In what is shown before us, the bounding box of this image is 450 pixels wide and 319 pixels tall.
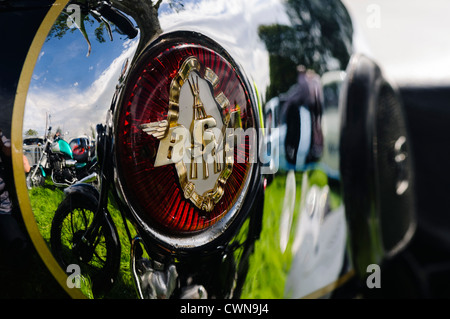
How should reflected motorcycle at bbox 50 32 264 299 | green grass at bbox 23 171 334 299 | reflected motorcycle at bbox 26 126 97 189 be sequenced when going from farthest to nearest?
reflected motorcycle at bbox 26 126 97 189 → reflected motorcycle at bbox 50 32 264 299 → green grass at bbox 23 171 334 299

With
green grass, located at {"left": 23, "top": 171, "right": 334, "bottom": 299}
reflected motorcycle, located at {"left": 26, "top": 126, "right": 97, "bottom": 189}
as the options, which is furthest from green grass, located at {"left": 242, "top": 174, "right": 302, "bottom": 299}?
reflected motorcycle, located at {"left": 26, "top": 126, "right": 97, "bottom": 189}

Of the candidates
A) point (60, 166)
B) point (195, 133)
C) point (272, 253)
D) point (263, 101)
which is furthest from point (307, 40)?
point (60, 166)

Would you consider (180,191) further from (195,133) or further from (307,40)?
(307,40)

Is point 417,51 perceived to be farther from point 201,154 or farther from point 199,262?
point 199,262

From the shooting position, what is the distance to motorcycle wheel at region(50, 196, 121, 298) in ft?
4.83

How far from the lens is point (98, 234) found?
1.48 metres

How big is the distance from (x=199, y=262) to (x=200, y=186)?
0.65 ft

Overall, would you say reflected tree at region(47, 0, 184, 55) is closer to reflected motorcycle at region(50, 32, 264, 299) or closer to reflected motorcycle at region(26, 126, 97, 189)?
reflected motorcycle at region(50, 32, 264, 299)

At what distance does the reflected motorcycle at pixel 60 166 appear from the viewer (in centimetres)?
145

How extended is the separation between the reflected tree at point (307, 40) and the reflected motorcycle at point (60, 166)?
55 cm

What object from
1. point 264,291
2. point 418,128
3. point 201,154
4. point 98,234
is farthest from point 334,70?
point 98,234

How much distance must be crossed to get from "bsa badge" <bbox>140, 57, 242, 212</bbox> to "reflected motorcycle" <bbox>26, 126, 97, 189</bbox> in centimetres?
20

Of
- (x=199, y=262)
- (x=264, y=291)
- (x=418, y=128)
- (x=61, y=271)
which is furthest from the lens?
(x=61, y=271)
